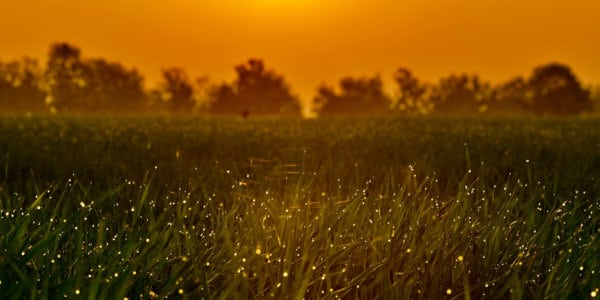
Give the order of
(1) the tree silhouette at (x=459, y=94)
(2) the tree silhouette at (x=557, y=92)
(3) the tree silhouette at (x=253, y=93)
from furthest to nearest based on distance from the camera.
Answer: (1) the tree silhouette at (x=459, y=94) → (3) the tree silhouette at (x=253, y=93) → (2) the tree silhouette at (x=557, y=92)

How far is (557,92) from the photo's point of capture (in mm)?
92500

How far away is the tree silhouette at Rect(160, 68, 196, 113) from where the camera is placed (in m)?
116

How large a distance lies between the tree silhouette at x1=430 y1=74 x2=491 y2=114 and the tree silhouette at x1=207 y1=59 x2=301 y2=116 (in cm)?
2734

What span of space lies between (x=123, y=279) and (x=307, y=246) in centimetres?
101

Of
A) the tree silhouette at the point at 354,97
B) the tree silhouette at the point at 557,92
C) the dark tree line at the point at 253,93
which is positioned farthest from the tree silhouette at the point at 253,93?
the tree silhouette at the point at 557,92

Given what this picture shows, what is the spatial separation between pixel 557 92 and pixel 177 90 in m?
57.5

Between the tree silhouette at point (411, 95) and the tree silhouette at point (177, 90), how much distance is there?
32576mm

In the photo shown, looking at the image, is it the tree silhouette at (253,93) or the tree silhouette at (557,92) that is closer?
the tree silhouette at (557,92)

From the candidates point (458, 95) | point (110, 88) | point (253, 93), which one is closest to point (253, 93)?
point (253, 93)

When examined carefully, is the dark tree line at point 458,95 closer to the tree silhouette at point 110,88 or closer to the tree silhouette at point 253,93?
the tree silhouette at point 253,93

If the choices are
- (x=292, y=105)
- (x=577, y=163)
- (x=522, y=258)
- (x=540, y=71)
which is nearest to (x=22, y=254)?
(x=522, y=258)

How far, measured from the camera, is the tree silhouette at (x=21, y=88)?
112250mm

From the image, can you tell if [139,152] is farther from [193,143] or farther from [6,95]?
[6,95]

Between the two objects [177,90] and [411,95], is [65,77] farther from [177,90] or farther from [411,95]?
[411,95]
